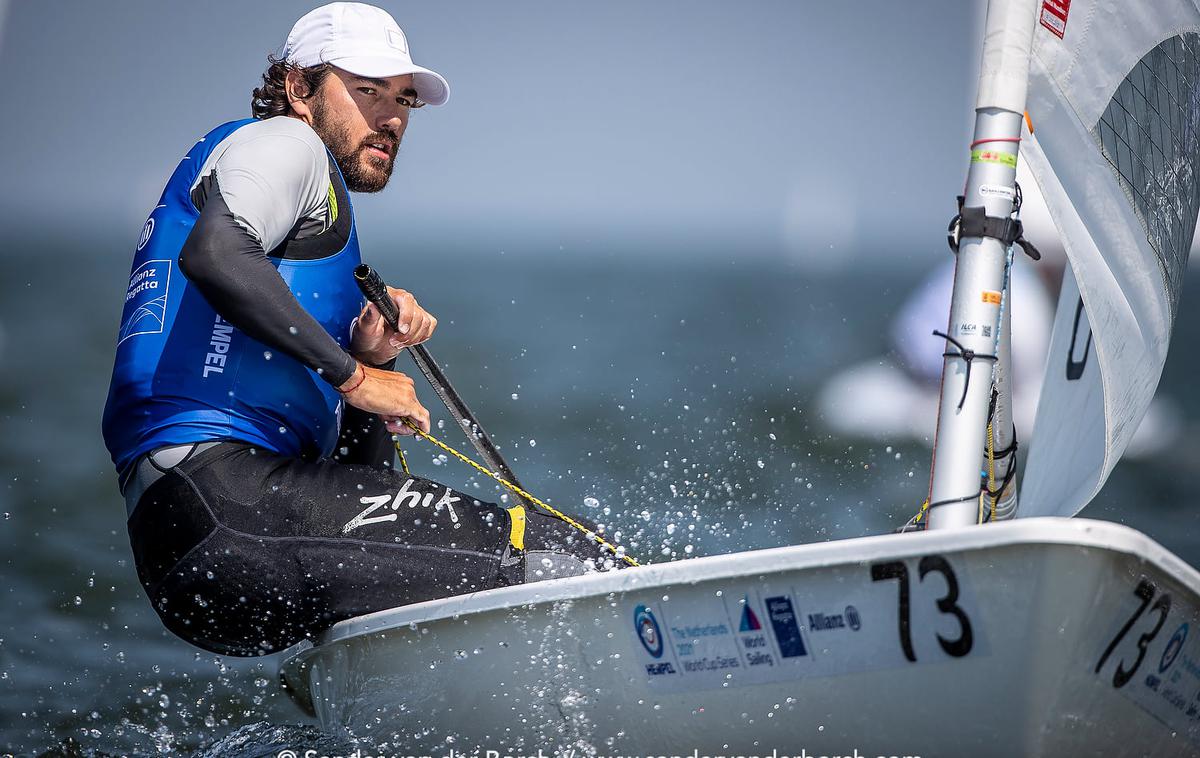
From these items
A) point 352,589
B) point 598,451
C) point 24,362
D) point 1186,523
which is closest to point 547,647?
point 352,589

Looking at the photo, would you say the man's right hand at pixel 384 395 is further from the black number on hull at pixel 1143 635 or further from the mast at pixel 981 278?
the black number on hull at pixel 1143 635

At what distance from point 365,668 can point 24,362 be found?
1120cm

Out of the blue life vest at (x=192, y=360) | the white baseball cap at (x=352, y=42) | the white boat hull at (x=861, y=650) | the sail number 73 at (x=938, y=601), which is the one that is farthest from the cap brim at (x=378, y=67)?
the sail number 73 at (x=938, y=601)

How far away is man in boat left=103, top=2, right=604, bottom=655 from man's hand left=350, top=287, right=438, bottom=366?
81mm

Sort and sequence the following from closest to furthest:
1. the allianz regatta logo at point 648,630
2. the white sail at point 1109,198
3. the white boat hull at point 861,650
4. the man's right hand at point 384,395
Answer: the white boat hull at point 861,650, the allianz regatta logo at point 648,630, the man's right hand at point 384,395, the white sail at point 1109,198

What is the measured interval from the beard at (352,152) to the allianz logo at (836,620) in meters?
1.38

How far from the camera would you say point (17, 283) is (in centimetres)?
2566

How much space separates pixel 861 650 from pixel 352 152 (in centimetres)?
150

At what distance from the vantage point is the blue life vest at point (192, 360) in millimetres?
2129

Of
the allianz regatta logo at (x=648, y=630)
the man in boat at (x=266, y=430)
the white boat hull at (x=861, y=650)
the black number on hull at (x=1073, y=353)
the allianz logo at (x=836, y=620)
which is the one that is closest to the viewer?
the white boat hull at (x=861, y=650)

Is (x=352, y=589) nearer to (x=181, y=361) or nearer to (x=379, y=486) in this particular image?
(x=379, y=486)

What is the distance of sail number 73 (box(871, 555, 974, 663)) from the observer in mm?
1632

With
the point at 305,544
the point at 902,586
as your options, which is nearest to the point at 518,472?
the point at 305,544

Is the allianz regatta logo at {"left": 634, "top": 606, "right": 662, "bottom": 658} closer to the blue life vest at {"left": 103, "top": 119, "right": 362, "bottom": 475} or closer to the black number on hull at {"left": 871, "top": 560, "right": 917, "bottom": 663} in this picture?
the black number on hull at {"left": 871, "top": 560, "right": 917, "bottom": 663}
